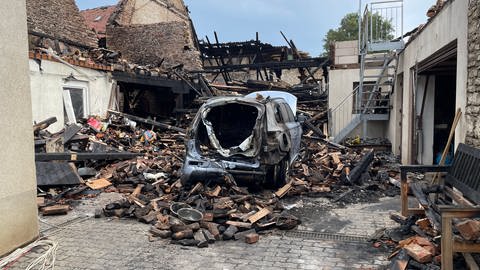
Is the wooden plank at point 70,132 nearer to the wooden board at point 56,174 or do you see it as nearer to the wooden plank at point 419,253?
the wooden board at point 56,174

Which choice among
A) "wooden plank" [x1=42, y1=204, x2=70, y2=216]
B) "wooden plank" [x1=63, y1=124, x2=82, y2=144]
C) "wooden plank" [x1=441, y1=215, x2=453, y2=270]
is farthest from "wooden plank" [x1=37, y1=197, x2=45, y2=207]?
"wooden plank" [x1=441, y1=215, x2=453, y2=270]

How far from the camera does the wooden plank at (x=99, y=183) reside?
335 inches

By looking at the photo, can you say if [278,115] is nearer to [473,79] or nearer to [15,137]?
[473,79]

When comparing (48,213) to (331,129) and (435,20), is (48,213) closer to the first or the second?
(435,20)

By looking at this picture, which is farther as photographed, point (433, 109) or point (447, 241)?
point (433, 109)

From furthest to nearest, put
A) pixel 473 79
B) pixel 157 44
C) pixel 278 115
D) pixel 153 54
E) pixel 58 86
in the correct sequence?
pixel 153 54 → pixel 157 44 → pixel 58 86 → pixel 278 115 → pixel 473 79

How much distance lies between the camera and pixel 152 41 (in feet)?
71.6

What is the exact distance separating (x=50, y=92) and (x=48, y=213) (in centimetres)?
599

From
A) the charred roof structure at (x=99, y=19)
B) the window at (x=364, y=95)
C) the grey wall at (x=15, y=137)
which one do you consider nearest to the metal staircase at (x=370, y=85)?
the window at (x=364, y=95)

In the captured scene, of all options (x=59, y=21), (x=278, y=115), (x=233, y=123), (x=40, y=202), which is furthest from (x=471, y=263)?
(x=59, y=21)

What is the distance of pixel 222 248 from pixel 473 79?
4355 millimetres

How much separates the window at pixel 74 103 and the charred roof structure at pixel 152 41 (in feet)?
26.5

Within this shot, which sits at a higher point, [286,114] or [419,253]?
[286,114]

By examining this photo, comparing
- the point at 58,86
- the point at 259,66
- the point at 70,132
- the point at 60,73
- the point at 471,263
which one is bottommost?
the point at 471,263
